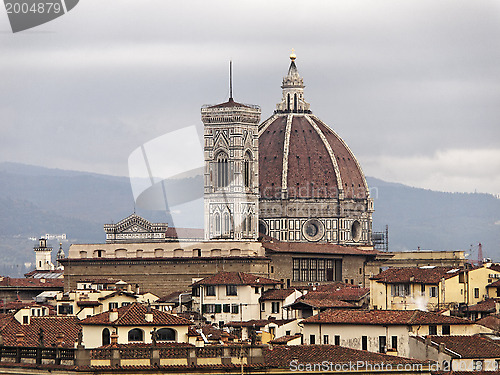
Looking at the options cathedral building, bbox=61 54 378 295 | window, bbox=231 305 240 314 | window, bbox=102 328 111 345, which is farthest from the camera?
cathedral building, bbox=61 54 378 295

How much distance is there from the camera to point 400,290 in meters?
88.2

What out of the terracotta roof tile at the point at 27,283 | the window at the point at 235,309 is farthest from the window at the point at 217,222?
the window at the point at 235,309

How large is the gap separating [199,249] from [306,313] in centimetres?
6224

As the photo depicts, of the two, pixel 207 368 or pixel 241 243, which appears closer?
pixel 207 368

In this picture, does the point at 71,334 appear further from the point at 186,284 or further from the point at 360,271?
the point at 360,271

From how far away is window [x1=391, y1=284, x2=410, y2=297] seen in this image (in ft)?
288

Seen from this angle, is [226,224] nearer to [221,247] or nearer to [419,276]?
[221,247]

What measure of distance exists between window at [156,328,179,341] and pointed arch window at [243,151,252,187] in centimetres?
12518

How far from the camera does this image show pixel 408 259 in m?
169

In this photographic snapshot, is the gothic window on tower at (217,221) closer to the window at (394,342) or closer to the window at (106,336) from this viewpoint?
the window at (394,342)

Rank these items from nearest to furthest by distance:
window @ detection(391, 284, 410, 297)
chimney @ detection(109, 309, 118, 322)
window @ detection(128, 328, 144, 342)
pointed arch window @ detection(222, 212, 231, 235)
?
window @ detection(128, 328, 144, 342)
chimney @ detection(109, 309, 118, 322)
window @ detection(391, 284, 410, 297)
pointed arch window @ detection(222, 212, 231, 235)

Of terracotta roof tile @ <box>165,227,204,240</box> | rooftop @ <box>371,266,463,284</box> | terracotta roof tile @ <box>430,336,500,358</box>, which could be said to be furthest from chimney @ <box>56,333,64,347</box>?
terracotta roof tile @ <box>165,227,204,240</box>

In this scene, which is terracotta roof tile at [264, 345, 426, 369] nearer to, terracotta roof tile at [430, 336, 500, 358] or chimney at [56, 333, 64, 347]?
terracotta roof tile at [430, 336, 500, 358]

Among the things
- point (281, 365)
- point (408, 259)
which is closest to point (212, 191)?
point (408, 259)
